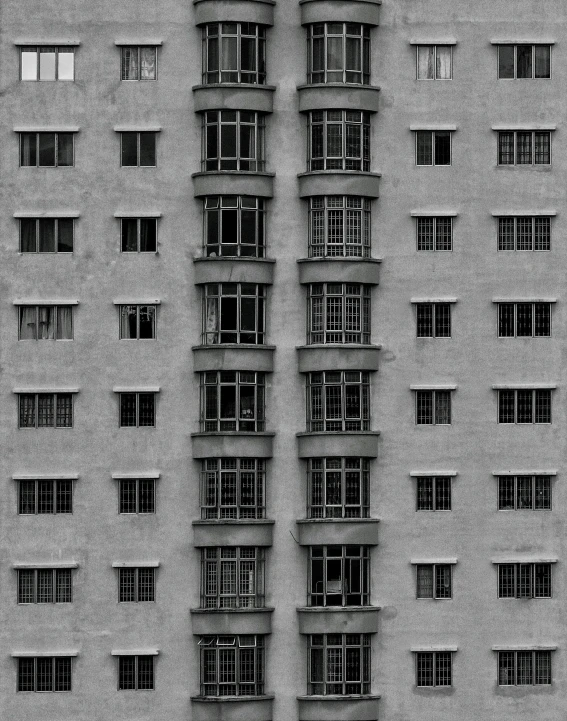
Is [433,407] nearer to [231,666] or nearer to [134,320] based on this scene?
[134,320]

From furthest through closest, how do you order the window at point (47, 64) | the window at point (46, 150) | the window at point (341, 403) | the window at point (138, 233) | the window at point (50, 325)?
the window at point (47, 64), the window at point (46, 150), the window at point (138, 233), the window at point (50, 325), the window at point (341, 403)

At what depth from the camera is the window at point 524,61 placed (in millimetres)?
65750

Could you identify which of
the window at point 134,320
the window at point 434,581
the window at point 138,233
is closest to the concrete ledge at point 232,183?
the window at point 138,233

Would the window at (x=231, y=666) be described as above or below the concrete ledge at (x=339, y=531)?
below

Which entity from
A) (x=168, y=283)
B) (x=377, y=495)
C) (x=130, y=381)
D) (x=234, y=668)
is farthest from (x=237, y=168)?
(x=234, y=668)

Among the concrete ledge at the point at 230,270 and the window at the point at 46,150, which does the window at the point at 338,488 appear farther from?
the window at the point at 46,150

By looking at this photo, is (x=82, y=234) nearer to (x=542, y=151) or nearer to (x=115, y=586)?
(x=115, y=586)

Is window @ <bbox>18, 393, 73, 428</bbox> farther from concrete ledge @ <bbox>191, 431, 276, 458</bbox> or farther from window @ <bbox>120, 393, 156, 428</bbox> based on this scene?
concrete ledge @ <bbox>191, 431, 276, 458</bbox>

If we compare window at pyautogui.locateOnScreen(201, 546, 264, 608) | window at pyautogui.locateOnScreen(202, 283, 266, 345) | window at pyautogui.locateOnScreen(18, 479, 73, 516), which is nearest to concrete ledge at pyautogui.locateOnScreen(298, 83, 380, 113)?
window at pyautogui.locateOnScreen(202, 283, 266, 345)

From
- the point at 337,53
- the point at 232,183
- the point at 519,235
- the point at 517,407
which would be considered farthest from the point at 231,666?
the point at 337,53

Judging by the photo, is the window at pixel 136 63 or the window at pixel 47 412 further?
the window at pixel 136 63

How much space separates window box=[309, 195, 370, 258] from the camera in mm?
64750

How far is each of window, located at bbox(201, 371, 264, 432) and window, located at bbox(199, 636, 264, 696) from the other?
316 inches

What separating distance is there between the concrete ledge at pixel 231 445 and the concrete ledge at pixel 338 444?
35 cm
